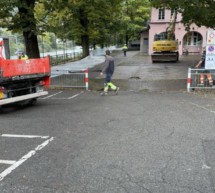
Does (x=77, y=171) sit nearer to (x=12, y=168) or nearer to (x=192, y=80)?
(x=12, y=168)

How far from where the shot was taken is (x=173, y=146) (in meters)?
5.71

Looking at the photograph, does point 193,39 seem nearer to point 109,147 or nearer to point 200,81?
point 200,81

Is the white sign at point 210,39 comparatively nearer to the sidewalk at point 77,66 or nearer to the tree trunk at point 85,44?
the sidewalk at point 77,66

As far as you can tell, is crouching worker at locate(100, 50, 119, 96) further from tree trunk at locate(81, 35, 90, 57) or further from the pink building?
the pink building

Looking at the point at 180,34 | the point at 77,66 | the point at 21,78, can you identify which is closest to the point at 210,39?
the point at 21,78

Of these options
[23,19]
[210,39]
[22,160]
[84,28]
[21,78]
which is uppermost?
[84,28]

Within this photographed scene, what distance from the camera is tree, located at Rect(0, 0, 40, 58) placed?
48.4ft

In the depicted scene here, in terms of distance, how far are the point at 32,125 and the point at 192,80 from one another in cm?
822

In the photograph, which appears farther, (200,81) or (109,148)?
(200,81)

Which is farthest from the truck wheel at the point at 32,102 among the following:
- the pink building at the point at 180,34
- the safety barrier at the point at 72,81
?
the pink building at the point at 180,34

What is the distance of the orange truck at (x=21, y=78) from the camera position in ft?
28.1

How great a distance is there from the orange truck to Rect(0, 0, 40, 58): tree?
4.77 metres

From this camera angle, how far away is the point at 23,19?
15648 millimetres

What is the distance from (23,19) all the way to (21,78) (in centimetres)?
774
